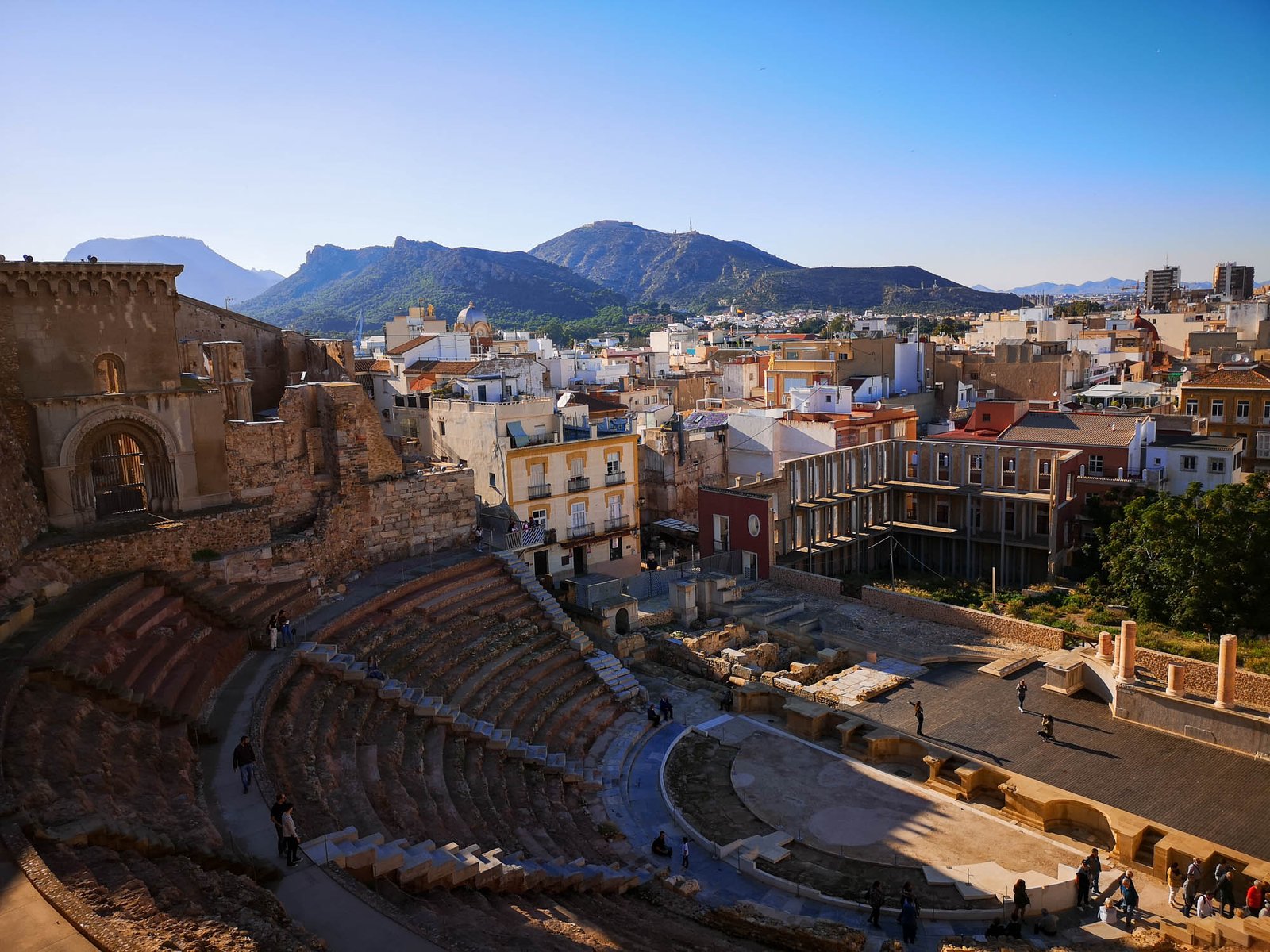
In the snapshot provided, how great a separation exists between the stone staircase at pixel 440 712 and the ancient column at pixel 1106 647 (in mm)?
16225

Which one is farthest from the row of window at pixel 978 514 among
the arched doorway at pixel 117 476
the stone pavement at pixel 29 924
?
the stone pavement at pixel 29 924

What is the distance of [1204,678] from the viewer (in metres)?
26.1

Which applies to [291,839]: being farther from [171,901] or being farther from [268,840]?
[171,901]

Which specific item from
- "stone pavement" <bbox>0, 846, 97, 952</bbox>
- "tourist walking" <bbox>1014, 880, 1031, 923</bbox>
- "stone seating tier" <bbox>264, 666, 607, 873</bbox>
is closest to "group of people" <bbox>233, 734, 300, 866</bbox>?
"stone seating tier" <bbox>264, 666, 607, 873</bbox>

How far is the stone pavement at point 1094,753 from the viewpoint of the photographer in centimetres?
2069

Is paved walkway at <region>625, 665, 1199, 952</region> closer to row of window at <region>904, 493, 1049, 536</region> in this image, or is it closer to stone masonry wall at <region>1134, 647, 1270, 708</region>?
stone masonry wall at <region>1134, 647, 1270, 708</region>

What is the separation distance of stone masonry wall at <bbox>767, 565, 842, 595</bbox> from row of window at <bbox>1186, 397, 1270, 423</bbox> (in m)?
27.7

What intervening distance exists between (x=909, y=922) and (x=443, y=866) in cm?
857

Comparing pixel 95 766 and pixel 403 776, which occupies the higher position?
pixel 95 766

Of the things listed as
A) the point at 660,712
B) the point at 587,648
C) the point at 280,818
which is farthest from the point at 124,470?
the point at 660,712

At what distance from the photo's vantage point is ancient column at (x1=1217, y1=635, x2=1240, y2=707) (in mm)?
24359

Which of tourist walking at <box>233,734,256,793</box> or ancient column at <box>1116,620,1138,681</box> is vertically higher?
tourist walking at <box>233,734,256,793</box>

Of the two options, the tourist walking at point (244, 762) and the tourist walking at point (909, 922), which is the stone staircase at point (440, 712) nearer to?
the tourist walking at point (244, 762)

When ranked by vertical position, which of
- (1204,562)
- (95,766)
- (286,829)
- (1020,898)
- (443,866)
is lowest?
(1020,898)
